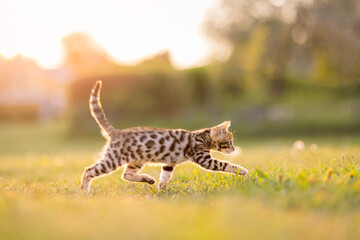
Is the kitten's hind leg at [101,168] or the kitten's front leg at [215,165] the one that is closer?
the kitten's front leg at [215,165]

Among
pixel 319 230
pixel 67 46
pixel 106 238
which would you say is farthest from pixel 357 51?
pixel 67 46

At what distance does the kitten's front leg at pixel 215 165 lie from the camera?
4.92m

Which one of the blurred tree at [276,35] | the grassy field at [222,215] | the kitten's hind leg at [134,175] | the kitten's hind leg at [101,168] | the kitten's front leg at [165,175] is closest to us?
the grassy field at [222,215]

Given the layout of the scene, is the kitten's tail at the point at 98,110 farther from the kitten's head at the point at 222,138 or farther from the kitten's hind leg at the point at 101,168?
the kitten's head at the point at 222,138

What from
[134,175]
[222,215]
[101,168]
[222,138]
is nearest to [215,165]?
[222,138]

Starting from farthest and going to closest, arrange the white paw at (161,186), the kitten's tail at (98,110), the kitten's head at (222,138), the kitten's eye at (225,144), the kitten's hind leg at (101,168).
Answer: the kitten's eye at (225,144), the kitten's head at (222,138), the kitten's tail at (98,110), the kitten's hind leg at (101,168), the white paw at (161,186)

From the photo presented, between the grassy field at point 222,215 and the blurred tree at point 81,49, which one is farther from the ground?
the blurred tree at point 81,49

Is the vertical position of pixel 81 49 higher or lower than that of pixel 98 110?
higher

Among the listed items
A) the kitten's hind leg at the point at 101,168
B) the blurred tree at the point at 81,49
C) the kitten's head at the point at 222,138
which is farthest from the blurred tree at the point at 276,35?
the kitten's hind leg at the point at 101,168

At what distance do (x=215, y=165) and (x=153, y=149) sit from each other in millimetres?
919

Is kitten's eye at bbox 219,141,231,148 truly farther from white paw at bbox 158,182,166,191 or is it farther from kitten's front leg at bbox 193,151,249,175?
white paw at bbox 158,182,166,191

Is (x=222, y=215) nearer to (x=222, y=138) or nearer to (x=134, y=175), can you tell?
(x=134, y=175)

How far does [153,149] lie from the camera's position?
17.6ft

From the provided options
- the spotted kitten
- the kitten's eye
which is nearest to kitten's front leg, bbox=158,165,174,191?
the spotted kitten
